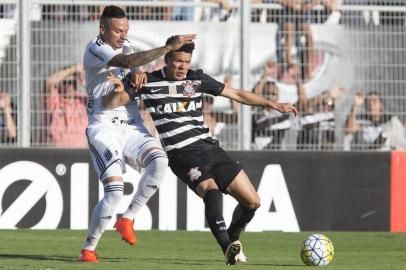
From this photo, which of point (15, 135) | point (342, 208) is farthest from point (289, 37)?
point (15, 135)

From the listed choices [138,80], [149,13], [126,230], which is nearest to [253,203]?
[126,230]

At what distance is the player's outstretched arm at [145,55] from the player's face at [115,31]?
43 centimetres

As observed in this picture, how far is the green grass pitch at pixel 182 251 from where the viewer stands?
10.4m

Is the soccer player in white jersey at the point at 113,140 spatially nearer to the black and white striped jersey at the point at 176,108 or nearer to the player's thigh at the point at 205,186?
the black and white striped jersey at the point at 176,108

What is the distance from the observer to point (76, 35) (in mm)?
15773

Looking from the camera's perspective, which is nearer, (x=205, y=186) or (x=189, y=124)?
(x=205, y=186)

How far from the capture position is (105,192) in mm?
Result: 10688

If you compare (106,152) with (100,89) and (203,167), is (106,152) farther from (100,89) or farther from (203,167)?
(203,167)

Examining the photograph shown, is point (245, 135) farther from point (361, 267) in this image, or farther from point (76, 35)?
point (361, 267)

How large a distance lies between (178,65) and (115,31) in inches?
29.2

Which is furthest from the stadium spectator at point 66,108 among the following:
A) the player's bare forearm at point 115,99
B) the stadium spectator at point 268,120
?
the player's bare forearm at point 115,99

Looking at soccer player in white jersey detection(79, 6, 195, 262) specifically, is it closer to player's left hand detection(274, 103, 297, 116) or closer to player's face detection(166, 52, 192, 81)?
player's face detection(166, 52, 192, 81)

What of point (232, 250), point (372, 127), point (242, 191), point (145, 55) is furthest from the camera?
point (372, 127)

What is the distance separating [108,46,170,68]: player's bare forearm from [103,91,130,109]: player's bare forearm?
444mm
